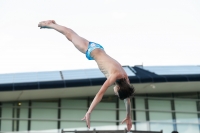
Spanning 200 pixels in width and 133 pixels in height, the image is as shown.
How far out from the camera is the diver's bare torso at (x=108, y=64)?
8.28 meters

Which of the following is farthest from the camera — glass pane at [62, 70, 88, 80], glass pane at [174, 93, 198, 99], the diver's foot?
glass pane at [174, 93, 198, 99]

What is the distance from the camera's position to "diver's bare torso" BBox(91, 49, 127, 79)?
326 inches

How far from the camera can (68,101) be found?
798 inches

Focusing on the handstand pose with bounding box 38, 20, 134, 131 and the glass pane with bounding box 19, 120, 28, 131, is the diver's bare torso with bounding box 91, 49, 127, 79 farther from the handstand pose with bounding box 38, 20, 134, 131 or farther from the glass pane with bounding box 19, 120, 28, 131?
the glass pane with bounding box 19, 120, 28, 131

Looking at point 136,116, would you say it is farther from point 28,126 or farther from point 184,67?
point 28,126

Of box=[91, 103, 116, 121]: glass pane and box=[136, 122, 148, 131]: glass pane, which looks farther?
box=[91, 103, 116, 121]: glass pane

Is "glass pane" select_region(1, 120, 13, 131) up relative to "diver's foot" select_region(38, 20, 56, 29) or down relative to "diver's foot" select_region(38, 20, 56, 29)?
down

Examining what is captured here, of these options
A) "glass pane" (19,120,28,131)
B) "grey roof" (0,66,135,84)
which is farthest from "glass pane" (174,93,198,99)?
"glass pane" (19,120,28,131)

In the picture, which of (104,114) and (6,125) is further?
(104,114)

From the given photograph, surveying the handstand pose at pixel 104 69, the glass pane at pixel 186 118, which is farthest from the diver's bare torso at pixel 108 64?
the glass pane at pixel 186 118

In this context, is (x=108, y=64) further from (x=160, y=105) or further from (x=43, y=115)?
(x=160, y=105)

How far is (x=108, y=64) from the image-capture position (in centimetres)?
842

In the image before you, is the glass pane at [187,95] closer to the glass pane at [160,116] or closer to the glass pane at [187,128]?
the glass pane at [160,116]

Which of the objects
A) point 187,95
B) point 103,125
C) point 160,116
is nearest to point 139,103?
point 160,116
